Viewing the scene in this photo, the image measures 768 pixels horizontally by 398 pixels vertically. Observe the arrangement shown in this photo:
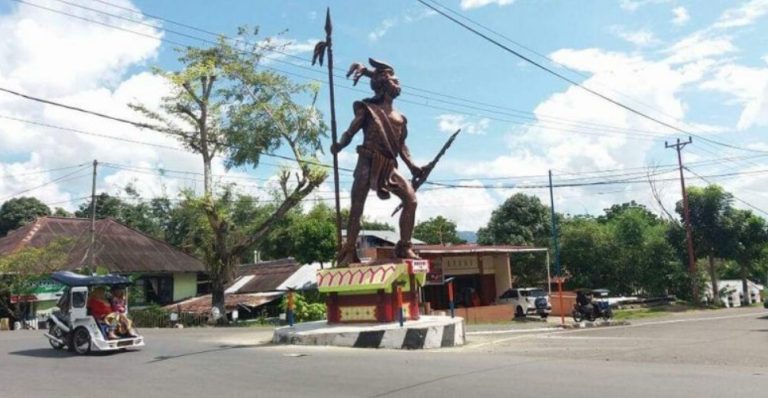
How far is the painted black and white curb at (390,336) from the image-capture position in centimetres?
1363

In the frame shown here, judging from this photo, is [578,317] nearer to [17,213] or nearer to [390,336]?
[390,336]

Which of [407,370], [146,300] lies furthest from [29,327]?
[407,370]

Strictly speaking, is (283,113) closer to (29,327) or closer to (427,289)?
(427,289)

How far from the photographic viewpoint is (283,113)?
96.5ft

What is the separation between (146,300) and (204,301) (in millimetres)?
3819

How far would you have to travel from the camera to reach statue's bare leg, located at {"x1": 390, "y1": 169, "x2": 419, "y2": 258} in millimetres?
16172

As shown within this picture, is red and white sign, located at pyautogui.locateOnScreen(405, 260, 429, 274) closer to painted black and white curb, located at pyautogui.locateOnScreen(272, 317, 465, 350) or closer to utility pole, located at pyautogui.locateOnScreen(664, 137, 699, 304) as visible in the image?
painted black and white curb, located at pyautogui.locateOnScreen(272, 317, 465, 350)

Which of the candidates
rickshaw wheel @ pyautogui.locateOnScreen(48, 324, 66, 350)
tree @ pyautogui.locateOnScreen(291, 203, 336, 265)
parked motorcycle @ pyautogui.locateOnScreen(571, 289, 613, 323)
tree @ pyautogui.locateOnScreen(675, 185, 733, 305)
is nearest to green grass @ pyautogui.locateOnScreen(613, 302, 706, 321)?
tree @ pyautogui.locateOnScreen(675, 185, 733, 305)

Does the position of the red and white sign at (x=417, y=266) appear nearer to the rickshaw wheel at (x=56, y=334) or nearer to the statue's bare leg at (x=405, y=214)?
the statue's bare leg at (x=405, y=214)

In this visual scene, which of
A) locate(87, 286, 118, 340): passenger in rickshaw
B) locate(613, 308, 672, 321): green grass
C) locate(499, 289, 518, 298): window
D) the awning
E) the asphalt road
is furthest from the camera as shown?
locate(499, 289, 518, 298): window

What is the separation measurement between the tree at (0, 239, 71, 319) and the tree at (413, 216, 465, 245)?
32.1 metres

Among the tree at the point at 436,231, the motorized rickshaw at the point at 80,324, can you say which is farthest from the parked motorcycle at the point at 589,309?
the tree at the point at 436,231

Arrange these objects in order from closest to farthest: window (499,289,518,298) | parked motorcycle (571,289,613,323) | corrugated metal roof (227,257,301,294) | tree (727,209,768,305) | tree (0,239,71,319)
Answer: parked motorcycle (571,289,613,323), tree (0,239,71,319), window (499,289,518,298), corrugated metal roof (227,257,301,294), tree (727,209,768,305)

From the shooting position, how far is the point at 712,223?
38812 millimetres
